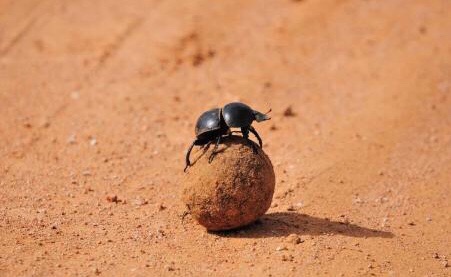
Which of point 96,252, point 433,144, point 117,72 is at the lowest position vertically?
point 433,144

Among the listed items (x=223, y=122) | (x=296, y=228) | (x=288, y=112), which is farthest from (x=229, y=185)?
(x=288, y=112)

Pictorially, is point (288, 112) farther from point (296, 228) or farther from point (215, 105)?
point (296, 228)

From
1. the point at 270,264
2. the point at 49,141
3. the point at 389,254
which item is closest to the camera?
the point at 270,264

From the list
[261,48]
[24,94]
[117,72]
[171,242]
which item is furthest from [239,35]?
[171,242]

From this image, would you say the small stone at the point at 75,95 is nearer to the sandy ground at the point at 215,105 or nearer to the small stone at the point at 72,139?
the sandy ground at the point at 215,105

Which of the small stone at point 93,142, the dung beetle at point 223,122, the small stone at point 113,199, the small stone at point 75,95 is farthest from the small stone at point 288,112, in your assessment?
the dung beetle at point 223,122

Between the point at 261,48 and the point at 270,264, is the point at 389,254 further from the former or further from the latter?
the point at 261,48
